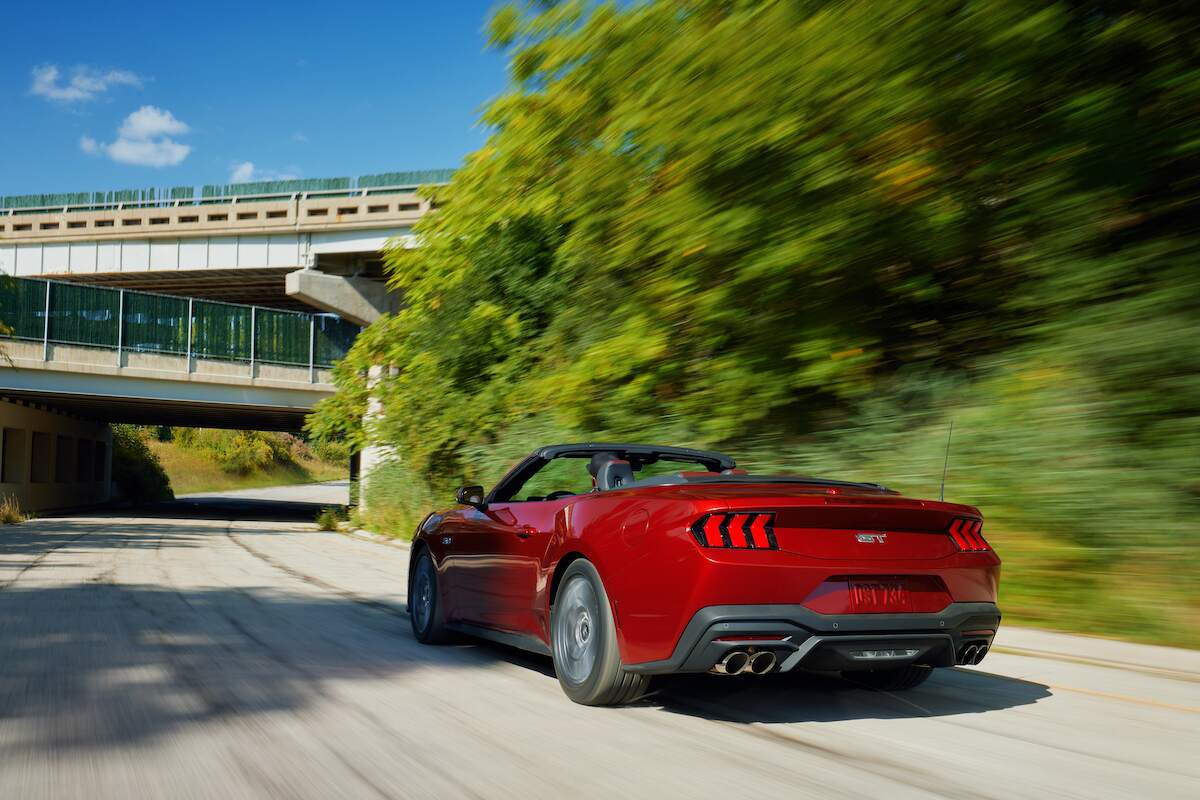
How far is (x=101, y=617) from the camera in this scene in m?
8.10

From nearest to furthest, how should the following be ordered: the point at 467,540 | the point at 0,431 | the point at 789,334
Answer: the point at 467,540 < the point at 789,334 < the point at 0,431

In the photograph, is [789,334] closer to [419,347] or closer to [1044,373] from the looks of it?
[1044,373]

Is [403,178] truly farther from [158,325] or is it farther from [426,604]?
[426,604]

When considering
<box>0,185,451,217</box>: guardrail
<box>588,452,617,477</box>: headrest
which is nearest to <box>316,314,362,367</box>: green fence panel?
<box>0,185,451,217</box>: guardrail

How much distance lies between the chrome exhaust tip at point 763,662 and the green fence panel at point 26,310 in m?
35.7

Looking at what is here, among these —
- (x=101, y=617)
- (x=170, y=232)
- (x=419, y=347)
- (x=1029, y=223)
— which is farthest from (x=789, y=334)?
(x=170, y=232)

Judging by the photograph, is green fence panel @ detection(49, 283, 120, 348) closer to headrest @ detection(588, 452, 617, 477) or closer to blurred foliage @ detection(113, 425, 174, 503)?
blurred foliage @ detection(113, 425, 174, 503)

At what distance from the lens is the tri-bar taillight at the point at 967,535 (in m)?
4.79

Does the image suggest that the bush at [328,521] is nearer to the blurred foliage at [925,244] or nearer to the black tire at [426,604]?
the blurred foliage at [925,244]

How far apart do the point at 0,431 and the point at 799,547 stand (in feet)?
126

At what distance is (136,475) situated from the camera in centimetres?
5556

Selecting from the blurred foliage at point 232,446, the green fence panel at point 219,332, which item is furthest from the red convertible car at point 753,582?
the blurred foliage at point 232,446

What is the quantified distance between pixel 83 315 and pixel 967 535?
3545 cm

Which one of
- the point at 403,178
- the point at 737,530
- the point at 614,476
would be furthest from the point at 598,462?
the point at 403,178
